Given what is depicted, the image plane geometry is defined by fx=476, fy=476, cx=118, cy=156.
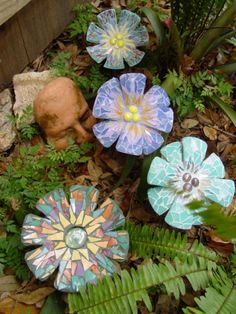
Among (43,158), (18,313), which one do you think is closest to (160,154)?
(43,158)

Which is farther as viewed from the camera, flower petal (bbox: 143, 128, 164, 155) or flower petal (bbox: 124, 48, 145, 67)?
flower petal (bbox: 124, 48, 145, 67)

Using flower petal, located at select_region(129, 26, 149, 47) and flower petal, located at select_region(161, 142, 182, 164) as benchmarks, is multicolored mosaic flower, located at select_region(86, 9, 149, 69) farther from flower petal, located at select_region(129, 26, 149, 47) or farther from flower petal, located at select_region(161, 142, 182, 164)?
flower petal, located at select_region(161, 142, 182, 164)

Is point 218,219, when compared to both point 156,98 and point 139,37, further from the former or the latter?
point 139,37

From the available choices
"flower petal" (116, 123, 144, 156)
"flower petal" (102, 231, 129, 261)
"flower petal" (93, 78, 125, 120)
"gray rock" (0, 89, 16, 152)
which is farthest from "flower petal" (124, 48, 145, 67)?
"flower petal" (102, 231, 129, 261)

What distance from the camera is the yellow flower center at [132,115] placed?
2.05m

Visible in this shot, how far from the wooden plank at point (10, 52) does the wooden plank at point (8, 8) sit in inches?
3.0

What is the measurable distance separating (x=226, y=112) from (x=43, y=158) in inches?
34.7

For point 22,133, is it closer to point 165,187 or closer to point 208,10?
→ point 165,187

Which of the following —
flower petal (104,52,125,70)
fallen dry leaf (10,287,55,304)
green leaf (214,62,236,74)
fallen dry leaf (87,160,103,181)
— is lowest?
fallen dry leaf (10,287,55,304)

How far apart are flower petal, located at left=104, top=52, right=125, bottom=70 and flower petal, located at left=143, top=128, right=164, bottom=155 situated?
1.29 ft

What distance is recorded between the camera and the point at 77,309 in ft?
5.49

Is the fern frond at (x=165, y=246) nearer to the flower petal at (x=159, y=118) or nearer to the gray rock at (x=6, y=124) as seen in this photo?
the flower petal at (x=159, y=118)

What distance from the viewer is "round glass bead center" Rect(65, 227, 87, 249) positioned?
183 centimetres

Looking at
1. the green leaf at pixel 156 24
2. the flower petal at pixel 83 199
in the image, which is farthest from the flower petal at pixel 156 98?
the flower petal at pixel 83 199
